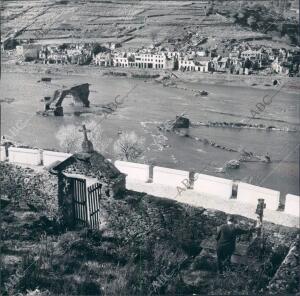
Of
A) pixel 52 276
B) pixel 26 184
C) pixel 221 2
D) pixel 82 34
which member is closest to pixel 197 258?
pixel 52 276

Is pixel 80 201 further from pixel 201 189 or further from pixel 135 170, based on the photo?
pixel 201 189

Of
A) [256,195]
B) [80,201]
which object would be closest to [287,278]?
[256,195]

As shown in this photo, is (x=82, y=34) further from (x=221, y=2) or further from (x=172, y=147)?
(x=172, y=147)

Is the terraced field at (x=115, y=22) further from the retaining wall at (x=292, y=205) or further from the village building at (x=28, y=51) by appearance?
the retaining wall at (x=292, y=205)

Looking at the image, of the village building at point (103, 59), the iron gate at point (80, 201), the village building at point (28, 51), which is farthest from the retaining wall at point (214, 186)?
the village building at point (28, 51)

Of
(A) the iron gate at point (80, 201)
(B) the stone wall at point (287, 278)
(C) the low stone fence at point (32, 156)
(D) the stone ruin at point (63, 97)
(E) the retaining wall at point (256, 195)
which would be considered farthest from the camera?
(D) the stone ruin at point (63, 97)
